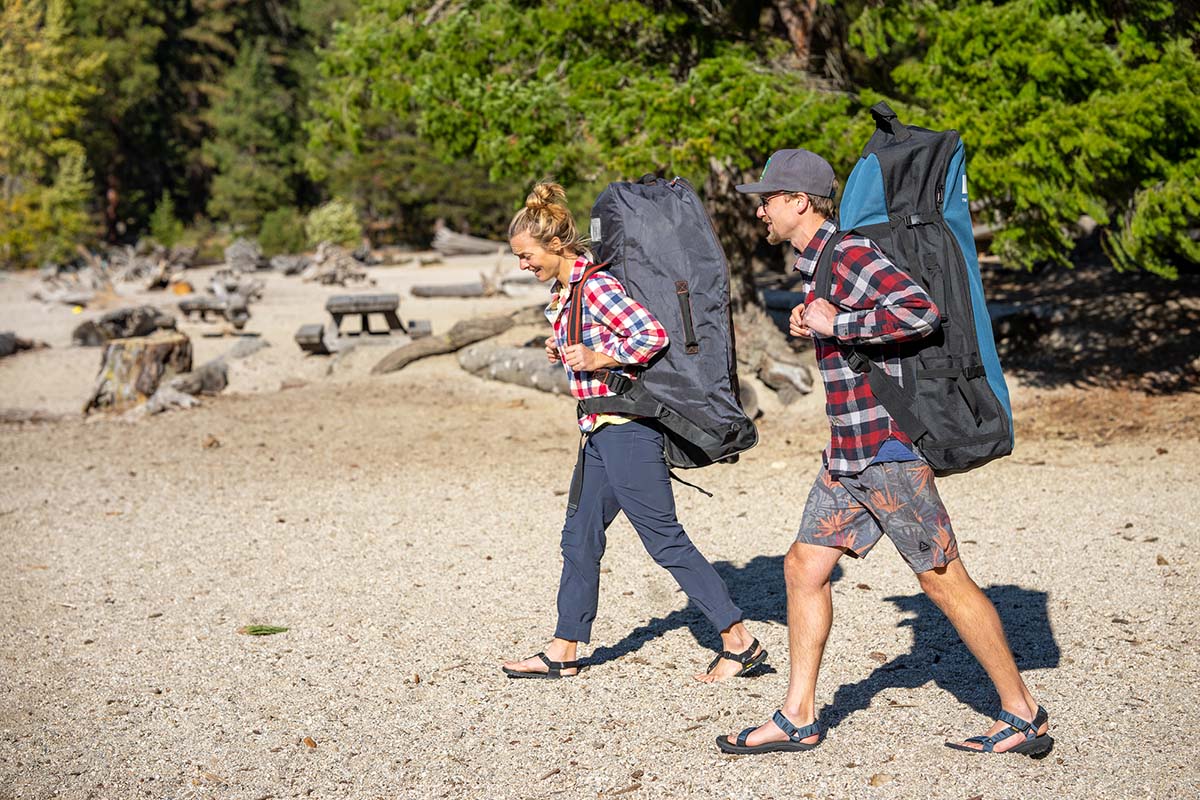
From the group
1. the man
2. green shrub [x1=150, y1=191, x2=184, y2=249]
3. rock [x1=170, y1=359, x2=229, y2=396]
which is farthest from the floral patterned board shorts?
green shrub [x1=150, y1=191, x2=184, y2=249]

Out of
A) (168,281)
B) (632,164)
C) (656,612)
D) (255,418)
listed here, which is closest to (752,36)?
(632,164)

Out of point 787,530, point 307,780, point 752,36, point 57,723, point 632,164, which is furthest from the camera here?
point 752,36

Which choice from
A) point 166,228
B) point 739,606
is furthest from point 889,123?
point 166,228

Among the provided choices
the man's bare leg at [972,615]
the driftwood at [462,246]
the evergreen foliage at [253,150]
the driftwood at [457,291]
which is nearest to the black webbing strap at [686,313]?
the man's bare leg at [972,615]

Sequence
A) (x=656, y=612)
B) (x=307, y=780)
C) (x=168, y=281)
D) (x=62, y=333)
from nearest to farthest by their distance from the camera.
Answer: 1. (x=307, y=780)
2. (x=656, y=612)
3. (x=62, y=333)
4. (x=168, y=281)

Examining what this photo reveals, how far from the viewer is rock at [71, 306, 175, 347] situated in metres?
16.9

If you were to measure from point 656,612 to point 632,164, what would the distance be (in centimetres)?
508

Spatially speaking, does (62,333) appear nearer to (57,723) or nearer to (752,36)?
(752,36)

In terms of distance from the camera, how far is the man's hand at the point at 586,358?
413cm

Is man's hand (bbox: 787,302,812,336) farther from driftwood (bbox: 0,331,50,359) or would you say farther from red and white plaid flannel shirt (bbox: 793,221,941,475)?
driftwood (bbox: 0,331,50,359)

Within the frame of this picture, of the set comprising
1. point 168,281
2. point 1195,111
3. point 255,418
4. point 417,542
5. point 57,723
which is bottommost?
point 168,281

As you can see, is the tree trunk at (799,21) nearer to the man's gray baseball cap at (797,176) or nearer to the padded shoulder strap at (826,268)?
the man's gray baseball cap at (797,176)

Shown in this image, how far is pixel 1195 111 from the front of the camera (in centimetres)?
822

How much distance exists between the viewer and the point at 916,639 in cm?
493
